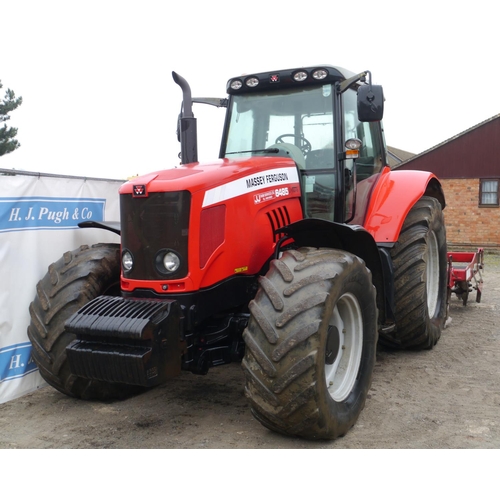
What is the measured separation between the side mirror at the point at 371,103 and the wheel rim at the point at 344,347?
1.47 metres

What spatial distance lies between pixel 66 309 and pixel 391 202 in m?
3.12

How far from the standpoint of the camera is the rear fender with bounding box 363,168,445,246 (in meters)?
5.33

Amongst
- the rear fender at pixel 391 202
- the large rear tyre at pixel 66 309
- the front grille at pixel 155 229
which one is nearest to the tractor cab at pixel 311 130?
the rear fender at pixel 391 202

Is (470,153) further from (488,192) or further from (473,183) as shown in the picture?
(488,192)

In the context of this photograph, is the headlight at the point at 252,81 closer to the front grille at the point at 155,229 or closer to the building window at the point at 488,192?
the front grille at the point at 155,229

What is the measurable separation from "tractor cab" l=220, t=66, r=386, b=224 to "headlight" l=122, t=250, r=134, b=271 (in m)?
1.62

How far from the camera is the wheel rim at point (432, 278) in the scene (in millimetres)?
6684

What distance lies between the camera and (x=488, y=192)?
22.2 meters

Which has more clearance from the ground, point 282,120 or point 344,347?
point 282,120

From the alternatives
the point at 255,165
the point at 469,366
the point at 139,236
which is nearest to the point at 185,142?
the point at 255,165

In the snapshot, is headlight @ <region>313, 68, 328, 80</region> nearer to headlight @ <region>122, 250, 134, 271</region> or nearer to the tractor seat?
the tractor seat

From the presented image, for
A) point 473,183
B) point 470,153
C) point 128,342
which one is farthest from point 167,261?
point 470,153
